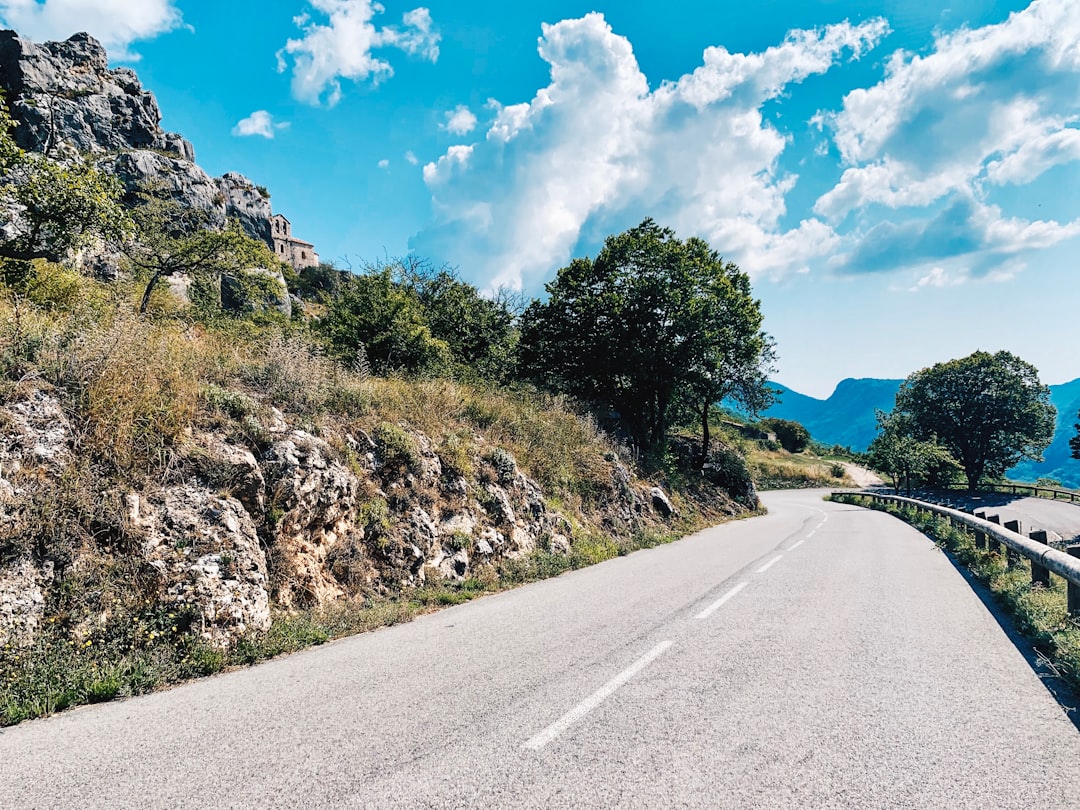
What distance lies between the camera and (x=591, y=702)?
3.88 metres

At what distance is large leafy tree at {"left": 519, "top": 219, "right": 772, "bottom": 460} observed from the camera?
23141mm

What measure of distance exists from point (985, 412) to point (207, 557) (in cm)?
7038

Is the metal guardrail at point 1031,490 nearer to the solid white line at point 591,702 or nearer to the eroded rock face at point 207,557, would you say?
the solid white line at point 591,702

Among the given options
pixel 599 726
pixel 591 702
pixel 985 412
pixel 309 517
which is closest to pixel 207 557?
pixel 309 517

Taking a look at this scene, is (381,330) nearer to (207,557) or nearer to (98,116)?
(207,557)

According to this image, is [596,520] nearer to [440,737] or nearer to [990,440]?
[440,737]

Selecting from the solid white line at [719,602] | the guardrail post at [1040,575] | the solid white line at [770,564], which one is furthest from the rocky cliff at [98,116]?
the guardrail post at [1040,575]

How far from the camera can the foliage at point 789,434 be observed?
9205cm

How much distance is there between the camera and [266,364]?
29.5 ft

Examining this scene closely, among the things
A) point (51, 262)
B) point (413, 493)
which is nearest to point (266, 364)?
point (413, 493)

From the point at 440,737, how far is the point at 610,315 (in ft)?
71.7

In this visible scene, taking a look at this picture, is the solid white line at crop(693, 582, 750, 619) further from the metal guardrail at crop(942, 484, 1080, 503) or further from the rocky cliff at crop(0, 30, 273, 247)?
the rocky cliff at crop(0, 30, 273, 247)

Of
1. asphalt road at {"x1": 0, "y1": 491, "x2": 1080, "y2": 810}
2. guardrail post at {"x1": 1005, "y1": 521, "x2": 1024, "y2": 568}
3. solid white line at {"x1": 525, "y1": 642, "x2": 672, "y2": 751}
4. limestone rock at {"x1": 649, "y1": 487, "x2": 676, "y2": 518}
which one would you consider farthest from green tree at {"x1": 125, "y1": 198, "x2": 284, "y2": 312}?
guardrail post at {"x1": 1005, "y1": 521, "x2": 1024, "y2": 568}

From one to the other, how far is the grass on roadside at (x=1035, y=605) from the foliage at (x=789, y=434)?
8718cm
